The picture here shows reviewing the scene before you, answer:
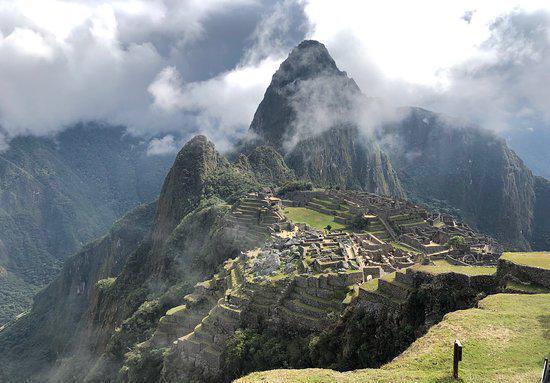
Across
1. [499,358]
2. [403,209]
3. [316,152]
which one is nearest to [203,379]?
[499,358]

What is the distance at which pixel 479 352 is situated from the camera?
14.6 m

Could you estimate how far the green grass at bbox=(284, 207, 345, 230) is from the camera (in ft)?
261

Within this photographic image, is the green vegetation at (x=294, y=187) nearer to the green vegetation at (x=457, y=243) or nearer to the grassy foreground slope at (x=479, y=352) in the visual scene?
the green vegetation at (x=457, y=243)

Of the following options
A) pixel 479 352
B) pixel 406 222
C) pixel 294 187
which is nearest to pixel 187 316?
pixel 479 352

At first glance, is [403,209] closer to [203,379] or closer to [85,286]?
[203,379]

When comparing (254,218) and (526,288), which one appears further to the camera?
(254,218)

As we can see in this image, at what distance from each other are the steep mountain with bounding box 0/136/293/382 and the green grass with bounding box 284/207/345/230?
1220 centimetres

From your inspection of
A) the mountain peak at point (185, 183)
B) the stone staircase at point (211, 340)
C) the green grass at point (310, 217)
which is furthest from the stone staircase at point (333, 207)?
the stone staircase at point (211, 340)

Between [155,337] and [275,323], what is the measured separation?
1788 cm

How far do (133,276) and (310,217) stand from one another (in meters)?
41.6

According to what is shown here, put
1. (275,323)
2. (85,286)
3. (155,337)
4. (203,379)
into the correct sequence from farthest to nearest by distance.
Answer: (85,286)
(155,337)
(203,379)
(275,323)

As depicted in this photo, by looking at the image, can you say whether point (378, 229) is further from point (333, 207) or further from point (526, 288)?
point (526, 288)

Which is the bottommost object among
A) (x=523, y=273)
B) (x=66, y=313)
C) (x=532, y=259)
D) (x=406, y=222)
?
(x=66, y=313)

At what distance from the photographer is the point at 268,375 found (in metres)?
16.3
